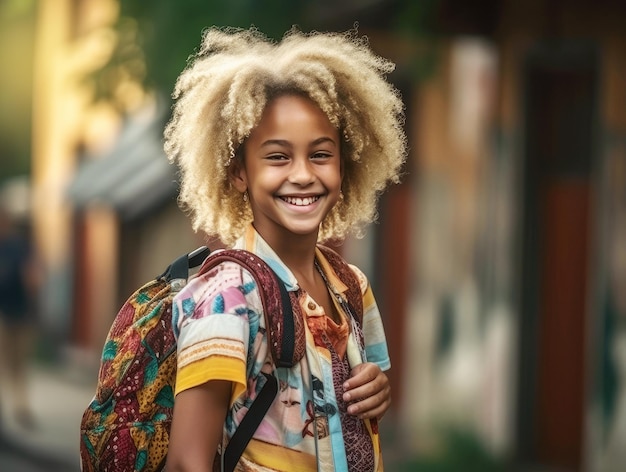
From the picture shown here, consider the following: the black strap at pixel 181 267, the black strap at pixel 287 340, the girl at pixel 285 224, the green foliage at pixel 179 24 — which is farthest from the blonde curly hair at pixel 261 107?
the green foliage at pixel 179 24

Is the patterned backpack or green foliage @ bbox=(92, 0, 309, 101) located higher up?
green foliage @ bbox=(92, 0, 309, 101)

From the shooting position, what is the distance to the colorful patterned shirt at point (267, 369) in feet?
8.71

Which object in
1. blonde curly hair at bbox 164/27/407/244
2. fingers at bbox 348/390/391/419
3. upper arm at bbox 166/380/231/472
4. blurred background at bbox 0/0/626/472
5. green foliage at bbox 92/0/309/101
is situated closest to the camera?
upper arm at bbox 166/380/231/472

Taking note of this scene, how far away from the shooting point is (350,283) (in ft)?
10.4

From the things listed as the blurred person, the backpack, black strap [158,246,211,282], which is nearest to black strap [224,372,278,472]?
the backpack

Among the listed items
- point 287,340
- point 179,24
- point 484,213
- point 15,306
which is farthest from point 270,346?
point 15,306

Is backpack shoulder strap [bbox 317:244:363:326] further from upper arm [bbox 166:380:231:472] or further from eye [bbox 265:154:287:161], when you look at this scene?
upper arm [bbox 166:380:231:472]

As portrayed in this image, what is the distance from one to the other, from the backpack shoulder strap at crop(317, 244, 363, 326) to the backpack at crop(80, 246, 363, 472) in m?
0.34

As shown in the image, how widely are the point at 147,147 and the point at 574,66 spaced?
9234mm

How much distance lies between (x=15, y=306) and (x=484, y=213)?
18.4ft

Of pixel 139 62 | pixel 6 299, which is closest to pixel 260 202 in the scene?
pixel 139 62

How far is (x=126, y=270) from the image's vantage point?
62.7ft

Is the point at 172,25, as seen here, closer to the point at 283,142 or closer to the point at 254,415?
the point at 283,142

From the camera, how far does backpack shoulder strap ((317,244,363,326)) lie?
3.12 meters
